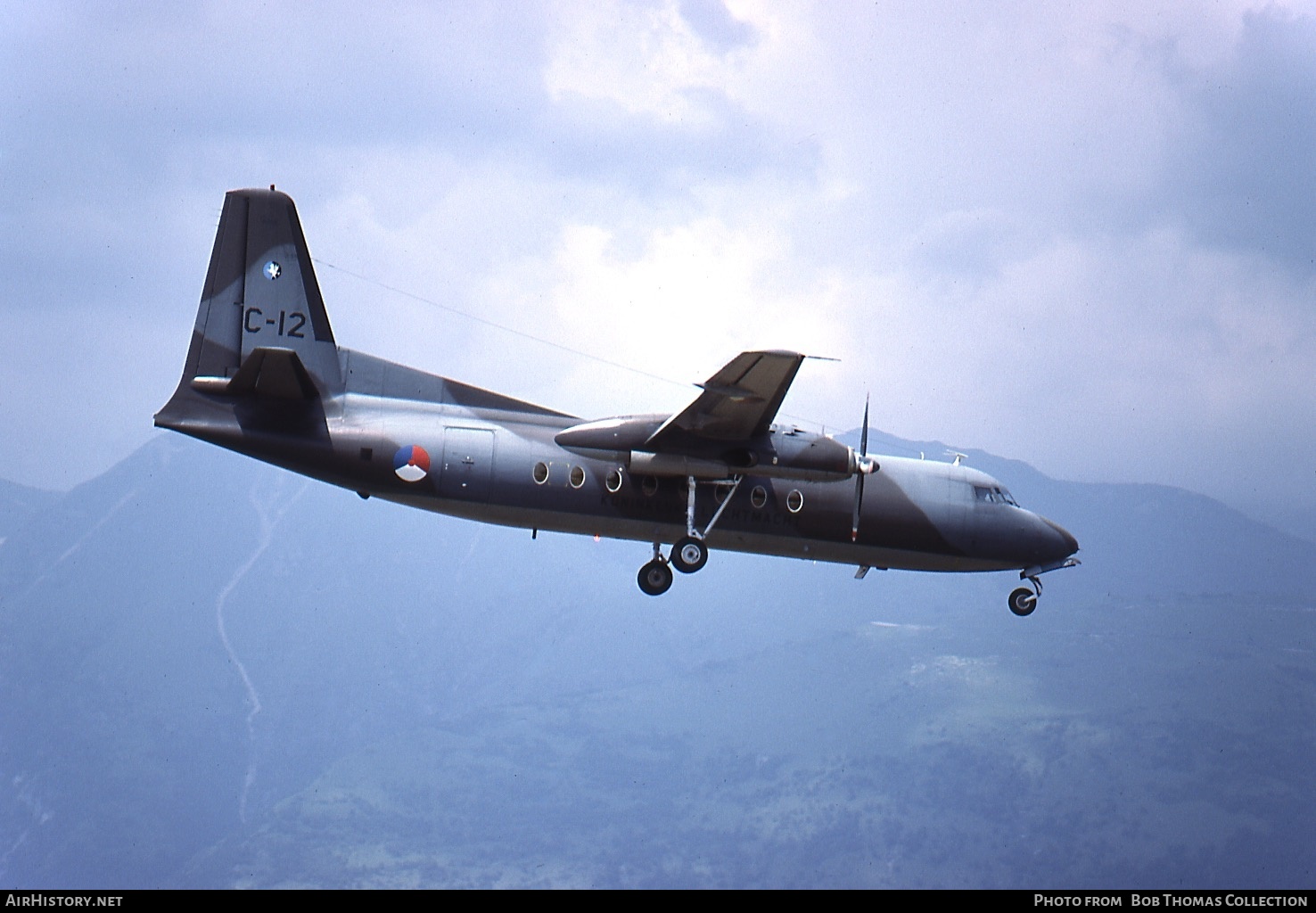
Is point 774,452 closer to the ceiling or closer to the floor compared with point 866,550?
closer to the ceiling

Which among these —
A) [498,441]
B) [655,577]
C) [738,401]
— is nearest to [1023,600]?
[655,577]

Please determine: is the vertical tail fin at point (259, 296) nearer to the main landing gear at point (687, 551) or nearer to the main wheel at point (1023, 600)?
the main landing gear at point (687, 551)

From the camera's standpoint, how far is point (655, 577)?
2919 cm

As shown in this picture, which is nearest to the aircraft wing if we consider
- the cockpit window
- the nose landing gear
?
A: the cockpit window

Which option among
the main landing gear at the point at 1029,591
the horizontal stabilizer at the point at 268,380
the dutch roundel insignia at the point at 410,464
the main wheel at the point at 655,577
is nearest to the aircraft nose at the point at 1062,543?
the main landing gear at the point at 1029,591

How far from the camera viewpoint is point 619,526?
28.5 m

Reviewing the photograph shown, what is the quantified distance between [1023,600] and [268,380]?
2100 cm

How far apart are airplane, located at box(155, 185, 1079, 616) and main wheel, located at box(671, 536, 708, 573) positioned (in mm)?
45

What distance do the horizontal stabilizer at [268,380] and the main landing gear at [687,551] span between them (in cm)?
907

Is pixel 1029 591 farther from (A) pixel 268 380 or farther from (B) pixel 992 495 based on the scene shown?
(A) pixel 268 380

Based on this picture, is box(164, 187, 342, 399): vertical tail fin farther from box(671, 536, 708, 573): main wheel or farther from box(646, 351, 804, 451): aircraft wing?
box(671, 536, 708, 573): main wheel

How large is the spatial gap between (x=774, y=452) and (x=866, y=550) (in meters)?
4.59
